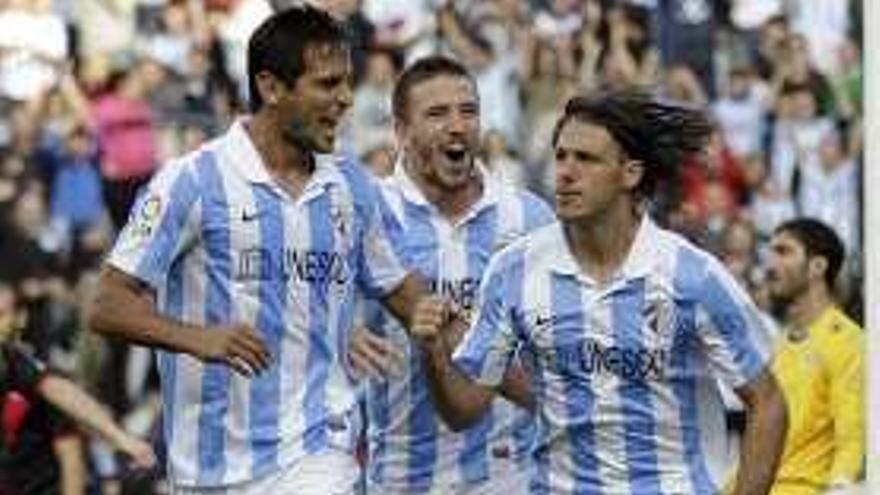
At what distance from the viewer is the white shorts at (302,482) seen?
6.36m

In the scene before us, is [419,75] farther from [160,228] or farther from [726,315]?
[726,315]

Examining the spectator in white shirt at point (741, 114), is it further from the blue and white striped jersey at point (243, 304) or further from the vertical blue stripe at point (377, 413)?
the blue and white striped jersey at point (243, 304)

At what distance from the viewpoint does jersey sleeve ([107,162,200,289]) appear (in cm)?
627

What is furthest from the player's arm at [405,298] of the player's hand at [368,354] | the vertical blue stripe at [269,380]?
the vertical blue stripe at [269,380]

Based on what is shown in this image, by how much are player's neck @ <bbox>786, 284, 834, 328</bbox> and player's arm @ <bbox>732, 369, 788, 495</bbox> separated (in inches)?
128

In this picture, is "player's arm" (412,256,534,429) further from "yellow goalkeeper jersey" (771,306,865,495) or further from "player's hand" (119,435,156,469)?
"player's hand" (119,435,156,469)

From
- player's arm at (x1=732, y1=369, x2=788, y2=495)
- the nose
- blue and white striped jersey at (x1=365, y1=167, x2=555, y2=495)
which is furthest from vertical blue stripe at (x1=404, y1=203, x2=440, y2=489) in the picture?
player's arm at (x1=732, y1=369, x2=788, y2=495)

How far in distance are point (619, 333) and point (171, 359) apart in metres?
1.13

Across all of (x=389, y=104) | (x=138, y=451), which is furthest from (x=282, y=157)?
(x=389, y=104)

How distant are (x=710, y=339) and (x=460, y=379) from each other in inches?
28.3

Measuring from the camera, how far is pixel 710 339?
6.21 meters

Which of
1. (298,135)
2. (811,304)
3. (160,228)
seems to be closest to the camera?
(160,228)

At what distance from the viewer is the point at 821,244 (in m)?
9.79

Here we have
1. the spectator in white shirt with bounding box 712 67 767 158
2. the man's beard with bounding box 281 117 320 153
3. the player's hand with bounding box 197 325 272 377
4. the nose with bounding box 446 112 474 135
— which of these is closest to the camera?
the player's hand with bounding box 197 325 272 377
